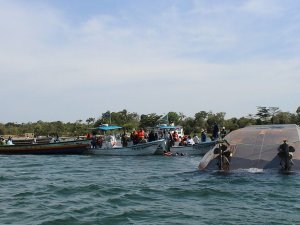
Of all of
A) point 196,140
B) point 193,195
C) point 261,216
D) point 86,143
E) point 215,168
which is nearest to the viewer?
point 261,216

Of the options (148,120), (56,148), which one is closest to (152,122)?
(148,120)

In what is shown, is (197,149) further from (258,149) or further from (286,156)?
(286,156)

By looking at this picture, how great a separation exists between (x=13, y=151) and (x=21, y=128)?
9525 cm

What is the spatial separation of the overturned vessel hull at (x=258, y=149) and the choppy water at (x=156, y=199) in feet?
2.36

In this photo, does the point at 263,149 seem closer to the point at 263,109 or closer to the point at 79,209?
the point at 79,209

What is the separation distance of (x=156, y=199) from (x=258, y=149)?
8.25m

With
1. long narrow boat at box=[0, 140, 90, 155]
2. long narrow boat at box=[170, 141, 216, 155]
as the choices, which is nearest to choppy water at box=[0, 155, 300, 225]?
long narrow boat at box=[170, 141, 216, 155]

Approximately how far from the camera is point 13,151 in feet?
137

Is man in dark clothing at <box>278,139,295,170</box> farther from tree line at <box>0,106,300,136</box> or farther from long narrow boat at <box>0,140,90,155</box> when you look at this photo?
tree line at <box>0,106,300,136</box>

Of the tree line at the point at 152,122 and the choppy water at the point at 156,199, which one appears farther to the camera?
the tree line at the point at 152,122

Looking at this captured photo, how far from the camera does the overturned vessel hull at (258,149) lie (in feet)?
63.0

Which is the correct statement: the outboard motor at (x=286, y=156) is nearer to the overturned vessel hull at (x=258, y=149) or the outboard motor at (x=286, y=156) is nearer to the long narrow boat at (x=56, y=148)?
the overturned vessel hull at (x=258, y=149)

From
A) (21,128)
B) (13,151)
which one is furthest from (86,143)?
(21,128)

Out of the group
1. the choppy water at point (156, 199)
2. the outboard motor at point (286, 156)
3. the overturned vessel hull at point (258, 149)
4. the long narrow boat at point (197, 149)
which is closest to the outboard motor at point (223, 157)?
the overturned vessel hull at point (258, 149)
